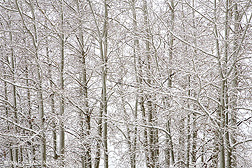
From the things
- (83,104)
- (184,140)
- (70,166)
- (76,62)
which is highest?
(76,62)

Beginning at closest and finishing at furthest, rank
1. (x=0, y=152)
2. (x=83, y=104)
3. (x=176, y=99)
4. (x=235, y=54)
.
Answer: (x=235, y=54) < (x=176, y=99) < (x=83, y=104) < (x=0, y=152)

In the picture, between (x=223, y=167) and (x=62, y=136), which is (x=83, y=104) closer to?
(x=62, y=136)

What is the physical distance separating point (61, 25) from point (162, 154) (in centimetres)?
578

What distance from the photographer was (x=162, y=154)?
30.1 feet

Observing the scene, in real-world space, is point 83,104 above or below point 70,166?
above

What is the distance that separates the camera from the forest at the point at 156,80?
5582mm

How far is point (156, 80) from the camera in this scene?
5.84 metres

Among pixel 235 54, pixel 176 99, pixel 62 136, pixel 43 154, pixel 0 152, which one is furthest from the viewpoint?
pixel 0 152

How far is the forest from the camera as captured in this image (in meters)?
5.58

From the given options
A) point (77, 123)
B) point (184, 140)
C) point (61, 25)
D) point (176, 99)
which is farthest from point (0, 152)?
point (176, 99)

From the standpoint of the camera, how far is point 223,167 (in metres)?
5.49

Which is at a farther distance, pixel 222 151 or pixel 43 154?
pixel 43 154

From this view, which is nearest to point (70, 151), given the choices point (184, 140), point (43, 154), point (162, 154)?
point (43, 154)

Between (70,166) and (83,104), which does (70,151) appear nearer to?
(70,166)
